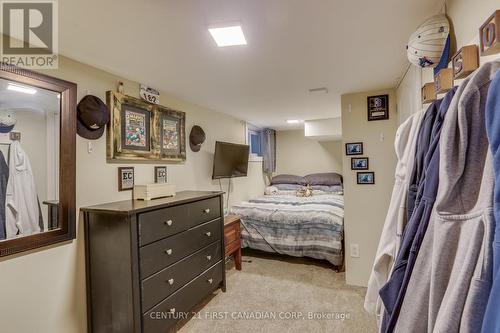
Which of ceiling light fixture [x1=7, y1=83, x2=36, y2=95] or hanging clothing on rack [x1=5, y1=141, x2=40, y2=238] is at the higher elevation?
ceiling light fixture [x1=7, y1=83, x2=36, y2=95]

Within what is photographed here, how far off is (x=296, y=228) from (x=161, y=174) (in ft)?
6.15

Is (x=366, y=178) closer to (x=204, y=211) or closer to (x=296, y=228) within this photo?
(x=296, y=228)

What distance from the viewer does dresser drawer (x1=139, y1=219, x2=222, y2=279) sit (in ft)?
5.82

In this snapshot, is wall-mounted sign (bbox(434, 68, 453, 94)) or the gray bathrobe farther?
wall-mounted sign (bbox(434, 68, 453, 94))

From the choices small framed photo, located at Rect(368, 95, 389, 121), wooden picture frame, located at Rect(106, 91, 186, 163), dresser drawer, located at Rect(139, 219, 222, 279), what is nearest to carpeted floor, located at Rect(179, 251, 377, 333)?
dresser drawer, located at Rect(139, 219, 222, 279)

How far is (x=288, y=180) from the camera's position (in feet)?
18.3

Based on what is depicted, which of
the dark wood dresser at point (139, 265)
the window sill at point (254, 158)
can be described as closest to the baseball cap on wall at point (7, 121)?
the dark wood dresser at point (139, 265)

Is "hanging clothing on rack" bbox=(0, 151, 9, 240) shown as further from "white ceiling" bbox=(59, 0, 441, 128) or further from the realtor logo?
"white ceiling" bbox=(59, 0, 441, 128)

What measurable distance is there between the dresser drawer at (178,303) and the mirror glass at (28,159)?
3.02 feet

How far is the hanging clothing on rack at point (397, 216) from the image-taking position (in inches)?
33.4

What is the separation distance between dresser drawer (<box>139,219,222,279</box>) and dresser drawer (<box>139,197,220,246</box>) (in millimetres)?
48

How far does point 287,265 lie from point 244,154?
1.74m

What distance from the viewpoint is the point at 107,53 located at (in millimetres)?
1736

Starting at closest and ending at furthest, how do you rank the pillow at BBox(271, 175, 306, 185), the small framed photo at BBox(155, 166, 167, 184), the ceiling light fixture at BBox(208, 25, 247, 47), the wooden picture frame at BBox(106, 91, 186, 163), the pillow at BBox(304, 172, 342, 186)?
the ceiling light fixture at BBox(208, 25, 247, 47), the wooden picture frame at BBox(106, 91, 186, 163), the small framed photo at BBox(155, 166, 167, 184), the pillow at BBox(304, 172, 342, 186), the pillow at BBox(271, 175, 306, 185)
